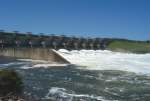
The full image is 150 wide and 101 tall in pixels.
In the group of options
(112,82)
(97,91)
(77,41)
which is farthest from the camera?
(77,41)

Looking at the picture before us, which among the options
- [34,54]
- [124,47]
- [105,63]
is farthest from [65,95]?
[124,47]

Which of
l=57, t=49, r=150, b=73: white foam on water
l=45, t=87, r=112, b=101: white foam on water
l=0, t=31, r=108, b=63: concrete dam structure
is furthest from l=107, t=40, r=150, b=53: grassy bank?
l=45, t=87, r=112, b=101: white foam on water

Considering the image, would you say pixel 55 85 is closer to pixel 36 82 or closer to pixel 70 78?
pixel 36 82

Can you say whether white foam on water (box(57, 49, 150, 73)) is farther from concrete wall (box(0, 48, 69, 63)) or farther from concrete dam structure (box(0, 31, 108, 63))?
concrete dam structure (box(0, 31, 108, 63))

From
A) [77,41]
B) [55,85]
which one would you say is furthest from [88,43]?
[55,85]

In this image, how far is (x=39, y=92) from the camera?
2288 centimetres

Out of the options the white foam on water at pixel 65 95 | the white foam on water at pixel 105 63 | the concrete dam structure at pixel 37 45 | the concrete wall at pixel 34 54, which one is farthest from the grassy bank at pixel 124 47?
the white foam on water at pixel 65 95

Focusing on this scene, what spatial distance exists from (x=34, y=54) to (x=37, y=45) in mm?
6991

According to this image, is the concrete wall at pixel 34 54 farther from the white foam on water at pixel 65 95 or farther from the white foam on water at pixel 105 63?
the white foam on water at pixel 65 95

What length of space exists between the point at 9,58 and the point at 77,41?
16330 mm

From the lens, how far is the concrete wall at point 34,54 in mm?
48344

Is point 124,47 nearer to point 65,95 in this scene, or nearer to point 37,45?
point 37,45

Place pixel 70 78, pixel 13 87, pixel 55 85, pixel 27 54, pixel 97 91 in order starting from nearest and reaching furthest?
1. pixel 13 87
2. pixel 97 91
3. pixel 55 85
4. pixel 70 78
5. pixel 27 54

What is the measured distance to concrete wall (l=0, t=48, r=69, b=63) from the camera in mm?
48344
